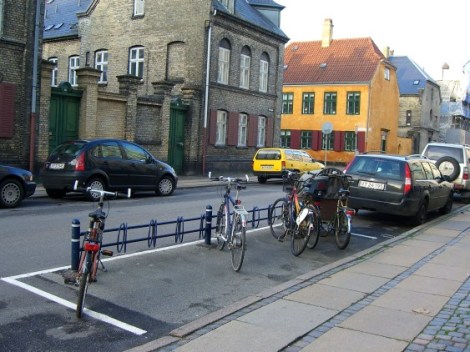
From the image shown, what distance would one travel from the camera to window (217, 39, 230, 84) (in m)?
28.5

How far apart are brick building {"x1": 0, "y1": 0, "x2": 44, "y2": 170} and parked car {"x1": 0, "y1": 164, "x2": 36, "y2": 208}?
5628mm

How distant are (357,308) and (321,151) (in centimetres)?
4380

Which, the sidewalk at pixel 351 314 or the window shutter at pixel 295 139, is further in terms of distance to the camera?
the window shutter at pixel 295 139

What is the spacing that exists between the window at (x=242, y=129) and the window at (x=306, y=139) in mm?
19278

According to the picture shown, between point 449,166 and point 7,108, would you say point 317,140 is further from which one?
point 7,108

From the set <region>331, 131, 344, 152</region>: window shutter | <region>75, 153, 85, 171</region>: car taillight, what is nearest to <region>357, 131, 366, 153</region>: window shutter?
<region>331, 131, 344, 152</region>: window shutter

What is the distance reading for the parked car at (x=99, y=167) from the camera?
14534 mm

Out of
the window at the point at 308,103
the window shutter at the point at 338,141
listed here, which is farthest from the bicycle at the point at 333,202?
the window at the point at 308,103

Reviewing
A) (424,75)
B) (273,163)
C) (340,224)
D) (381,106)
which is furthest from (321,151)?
(340,224)

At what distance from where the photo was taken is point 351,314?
5566 millimetres

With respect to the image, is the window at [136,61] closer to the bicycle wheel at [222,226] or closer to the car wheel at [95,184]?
the car wheel at [95,184]

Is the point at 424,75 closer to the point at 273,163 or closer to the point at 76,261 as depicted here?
the point at 273,163

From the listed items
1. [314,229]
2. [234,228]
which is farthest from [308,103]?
[234,228]

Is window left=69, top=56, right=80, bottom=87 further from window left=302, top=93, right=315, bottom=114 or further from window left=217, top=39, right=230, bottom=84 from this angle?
window left=302, top=93, right=315, bottom=114
